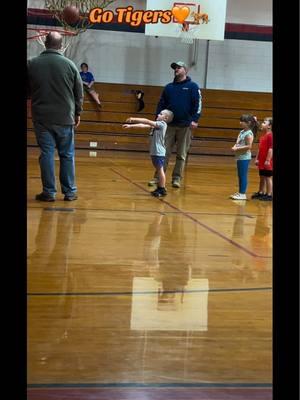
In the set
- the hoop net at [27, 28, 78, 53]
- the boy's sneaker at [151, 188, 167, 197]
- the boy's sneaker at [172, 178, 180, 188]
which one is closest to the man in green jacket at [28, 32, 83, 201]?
the boy's sneaker at [151, 188, 167, 197]

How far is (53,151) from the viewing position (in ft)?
22.1

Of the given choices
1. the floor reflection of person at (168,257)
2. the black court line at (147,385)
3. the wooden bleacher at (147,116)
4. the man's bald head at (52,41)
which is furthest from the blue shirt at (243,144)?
the wooden bleacher at (147,116)

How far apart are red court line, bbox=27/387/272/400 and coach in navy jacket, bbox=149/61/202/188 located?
634 centimetres

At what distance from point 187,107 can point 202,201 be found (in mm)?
1499

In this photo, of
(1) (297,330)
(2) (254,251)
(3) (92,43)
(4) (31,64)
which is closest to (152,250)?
(2) (254,251)

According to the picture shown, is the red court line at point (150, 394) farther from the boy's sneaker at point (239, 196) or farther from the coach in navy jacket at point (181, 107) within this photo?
the coach in navy jacket at point (181, 107)

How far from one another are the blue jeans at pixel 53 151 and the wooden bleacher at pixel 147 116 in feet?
29.9

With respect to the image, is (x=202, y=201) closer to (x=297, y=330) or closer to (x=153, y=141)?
(x=153, y=141)

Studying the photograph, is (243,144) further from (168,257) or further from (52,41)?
(168,257)

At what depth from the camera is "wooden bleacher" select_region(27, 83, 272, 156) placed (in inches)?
644

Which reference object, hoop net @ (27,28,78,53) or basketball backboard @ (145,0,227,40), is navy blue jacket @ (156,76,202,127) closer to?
hoop net @ (27,28,78,53)

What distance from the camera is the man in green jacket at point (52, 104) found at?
6.76m

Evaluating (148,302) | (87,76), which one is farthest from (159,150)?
(87,76)
